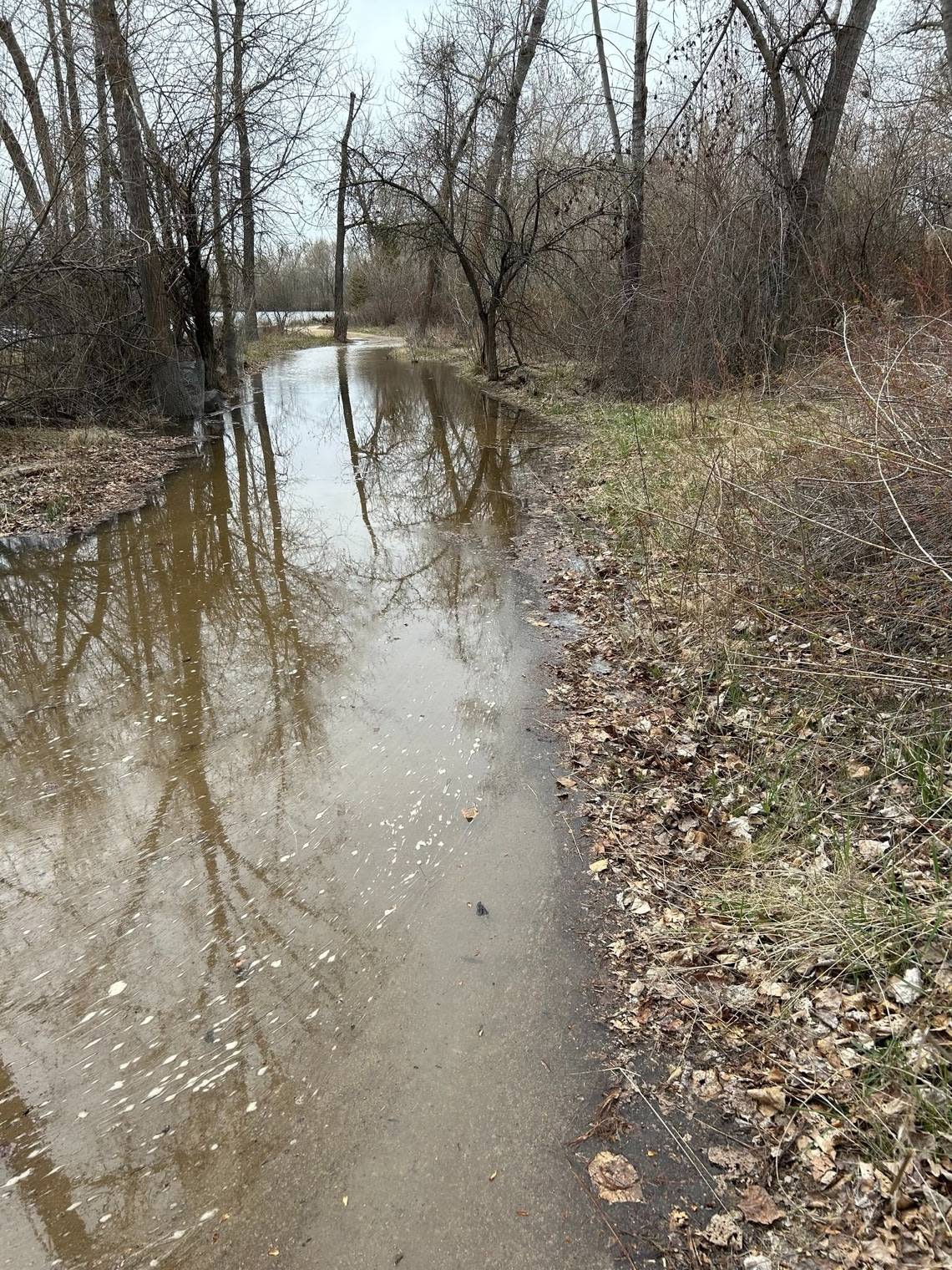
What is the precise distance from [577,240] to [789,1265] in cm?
1693

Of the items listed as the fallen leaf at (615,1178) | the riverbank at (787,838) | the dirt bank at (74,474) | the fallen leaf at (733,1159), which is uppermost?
the dirt bank at (74,474)

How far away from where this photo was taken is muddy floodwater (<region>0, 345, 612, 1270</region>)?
80.5 inches

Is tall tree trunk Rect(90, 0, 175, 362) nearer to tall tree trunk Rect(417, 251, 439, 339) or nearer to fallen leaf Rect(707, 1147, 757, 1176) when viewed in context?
fallen leaf Rect(707, 1147, 757, 1176)

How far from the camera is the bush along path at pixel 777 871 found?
196 centimetres

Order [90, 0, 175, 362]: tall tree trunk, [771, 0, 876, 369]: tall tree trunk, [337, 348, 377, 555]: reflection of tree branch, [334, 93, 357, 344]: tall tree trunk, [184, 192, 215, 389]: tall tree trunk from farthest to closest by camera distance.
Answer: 1. [334, 93, 357, 344]: tall tree trunk
2. [184, 192, 215, 389]: tall tree trunk
3. [90, 0, 175, 362]: tall tree trunk
4. [771, 0, 876, 369]: tall tree trunk
5. [337, 348, 377, 555]: reflection of tree branch

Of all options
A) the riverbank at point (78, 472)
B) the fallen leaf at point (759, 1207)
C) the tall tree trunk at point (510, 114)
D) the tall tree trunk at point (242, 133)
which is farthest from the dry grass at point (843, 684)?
the tall tree trunk at point (510, 114)

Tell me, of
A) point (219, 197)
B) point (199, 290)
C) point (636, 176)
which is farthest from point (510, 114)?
point (199, 290)

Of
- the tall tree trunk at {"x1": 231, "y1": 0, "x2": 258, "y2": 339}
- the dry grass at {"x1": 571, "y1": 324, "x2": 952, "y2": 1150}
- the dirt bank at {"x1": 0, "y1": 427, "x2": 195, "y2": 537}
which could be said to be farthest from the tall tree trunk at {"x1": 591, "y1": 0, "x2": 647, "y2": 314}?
the dirt bank at {"x1": 0, "y1": 427, "x2": 195, "y2": 537}

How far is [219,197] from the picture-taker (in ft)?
44.1

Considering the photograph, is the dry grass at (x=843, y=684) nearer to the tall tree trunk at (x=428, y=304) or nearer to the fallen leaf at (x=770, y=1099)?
the fallen leaf at (x=770, y=1099)

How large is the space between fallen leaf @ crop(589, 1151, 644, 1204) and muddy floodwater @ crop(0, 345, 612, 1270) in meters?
0.06

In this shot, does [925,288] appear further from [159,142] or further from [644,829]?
[159,142]

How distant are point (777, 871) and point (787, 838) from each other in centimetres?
26

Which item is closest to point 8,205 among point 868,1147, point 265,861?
point 265,861
